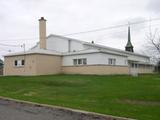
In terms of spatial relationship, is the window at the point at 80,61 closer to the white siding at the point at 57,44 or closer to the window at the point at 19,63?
the white siding at the point at 57,44

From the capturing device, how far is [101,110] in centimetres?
1092

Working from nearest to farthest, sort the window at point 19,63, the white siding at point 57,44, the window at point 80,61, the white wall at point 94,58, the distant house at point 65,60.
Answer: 1. the white wall at point 94,58
2. the distant house at point 65,60
3. the window at point 80,61
4. the window at point 19,63
5. the white siding at point 57,44

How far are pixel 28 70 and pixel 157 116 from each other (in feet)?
87.2

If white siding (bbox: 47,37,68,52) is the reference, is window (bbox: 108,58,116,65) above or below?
below

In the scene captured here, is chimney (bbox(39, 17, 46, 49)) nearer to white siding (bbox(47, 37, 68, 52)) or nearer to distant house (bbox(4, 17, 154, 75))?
distant house (bbox(4, 17, 154, 75))

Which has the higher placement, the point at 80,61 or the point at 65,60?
the point at 65,60

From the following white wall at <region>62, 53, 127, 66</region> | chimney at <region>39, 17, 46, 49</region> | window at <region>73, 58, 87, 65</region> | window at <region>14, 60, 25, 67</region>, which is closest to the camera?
white wall at <region>62, 53, 127, 66</region>

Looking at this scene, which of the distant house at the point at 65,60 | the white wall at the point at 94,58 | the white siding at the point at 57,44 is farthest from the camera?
the white siding at the point at 57,44

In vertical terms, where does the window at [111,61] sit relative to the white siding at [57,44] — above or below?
below

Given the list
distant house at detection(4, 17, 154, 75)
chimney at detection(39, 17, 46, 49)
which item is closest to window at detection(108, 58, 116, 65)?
distant house at detection(4, 17, 154, 75)

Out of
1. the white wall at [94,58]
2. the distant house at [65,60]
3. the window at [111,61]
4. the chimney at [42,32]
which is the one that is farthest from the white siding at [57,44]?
the window at [111,61]

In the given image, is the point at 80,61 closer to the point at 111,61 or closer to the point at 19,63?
the point at 111,61

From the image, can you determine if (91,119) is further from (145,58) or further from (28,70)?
(145,58)

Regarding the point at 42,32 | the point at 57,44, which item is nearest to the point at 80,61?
the point at 57,44
